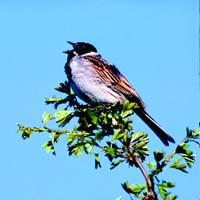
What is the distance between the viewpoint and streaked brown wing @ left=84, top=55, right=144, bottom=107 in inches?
220

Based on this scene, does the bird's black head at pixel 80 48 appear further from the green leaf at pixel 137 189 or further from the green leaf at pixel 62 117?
the green leaf at pixel 137 189

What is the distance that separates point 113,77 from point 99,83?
0.22 meters

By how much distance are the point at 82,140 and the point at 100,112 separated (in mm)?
472

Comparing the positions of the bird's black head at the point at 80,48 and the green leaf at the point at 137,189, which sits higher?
the bird's black head at the point at 80,48

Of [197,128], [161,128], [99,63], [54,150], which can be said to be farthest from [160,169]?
[99,63]

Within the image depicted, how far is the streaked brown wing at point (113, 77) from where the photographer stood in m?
5.58

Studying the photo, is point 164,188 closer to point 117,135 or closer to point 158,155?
point 158,155

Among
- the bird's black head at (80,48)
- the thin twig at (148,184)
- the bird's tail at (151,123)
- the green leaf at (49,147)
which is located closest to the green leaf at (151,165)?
the thin twig at (148,184)

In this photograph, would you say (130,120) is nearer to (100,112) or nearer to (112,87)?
(100,112)

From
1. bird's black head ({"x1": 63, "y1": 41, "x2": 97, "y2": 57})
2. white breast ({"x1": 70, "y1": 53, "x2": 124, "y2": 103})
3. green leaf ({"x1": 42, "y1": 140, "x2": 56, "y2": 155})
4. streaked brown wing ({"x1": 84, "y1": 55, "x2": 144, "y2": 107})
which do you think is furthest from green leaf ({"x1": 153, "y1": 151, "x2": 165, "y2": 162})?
bird's black head ({"x1": 63, "y1": 41, "x2": 97, "y2": 57})

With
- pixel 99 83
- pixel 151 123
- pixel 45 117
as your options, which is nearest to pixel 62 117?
pixel 45 117

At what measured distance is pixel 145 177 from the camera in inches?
97.4

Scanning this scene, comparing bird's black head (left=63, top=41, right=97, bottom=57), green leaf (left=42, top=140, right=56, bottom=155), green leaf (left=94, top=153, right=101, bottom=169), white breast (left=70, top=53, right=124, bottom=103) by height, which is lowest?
green leaf (left=94, top=153, right=101, bottom=169)

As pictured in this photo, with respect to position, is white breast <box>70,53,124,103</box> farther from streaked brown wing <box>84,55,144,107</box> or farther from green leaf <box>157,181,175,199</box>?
green leaf <box>157,181,175,199</box>
